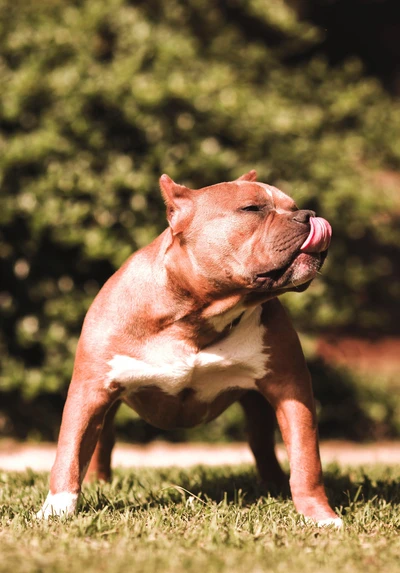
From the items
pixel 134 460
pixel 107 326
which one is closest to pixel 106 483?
pixel 107 326

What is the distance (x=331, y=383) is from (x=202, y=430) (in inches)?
53.8

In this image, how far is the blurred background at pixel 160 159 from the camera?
7.39 metres

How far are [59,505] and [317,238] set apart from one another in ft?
5.37

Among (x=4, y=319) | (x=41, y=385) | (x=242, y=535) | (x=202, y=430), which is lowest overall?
(x=202, y=430)

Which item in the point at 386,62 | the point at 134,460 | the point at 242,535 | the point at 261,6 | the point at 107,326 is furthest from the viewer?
the point at 386,62

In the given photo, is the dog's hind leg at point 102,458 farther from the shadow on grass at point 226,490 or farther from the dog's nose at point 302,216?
A: the dog's nose at point 302,216

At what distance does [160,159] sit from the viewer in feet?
25.3

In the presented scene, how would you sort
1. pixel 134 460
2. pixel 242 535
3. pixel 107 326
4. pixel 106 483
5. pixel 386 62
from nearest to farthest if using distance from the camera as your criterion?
pixel 242 535 < pixel 107 326 < pixel 106 483 < pixel 134 460 < pixel 386 62

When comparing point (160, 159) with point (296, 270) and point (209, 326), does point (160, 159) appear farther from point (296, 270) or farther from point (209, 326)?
point (296, 270)

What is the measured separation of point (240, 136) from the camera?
814 cm

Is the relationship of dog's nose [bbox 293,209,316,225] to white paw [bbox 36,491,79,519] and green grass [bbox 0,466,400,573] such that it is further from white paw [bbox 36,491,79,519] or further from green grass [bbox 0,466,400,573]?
white paw [bbox 36,491,79,519]

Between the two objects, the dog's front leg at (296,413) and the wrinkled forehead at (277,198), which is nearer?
the dog's front leg at (296,413)

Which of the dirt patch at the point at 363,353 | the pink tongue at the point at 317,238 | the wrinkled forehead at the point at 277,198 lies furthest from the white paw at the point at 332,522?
Result: the dirt patch at the point at 363,353

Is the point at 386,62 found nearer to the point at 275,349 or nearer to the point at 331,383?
the point at 331,383
